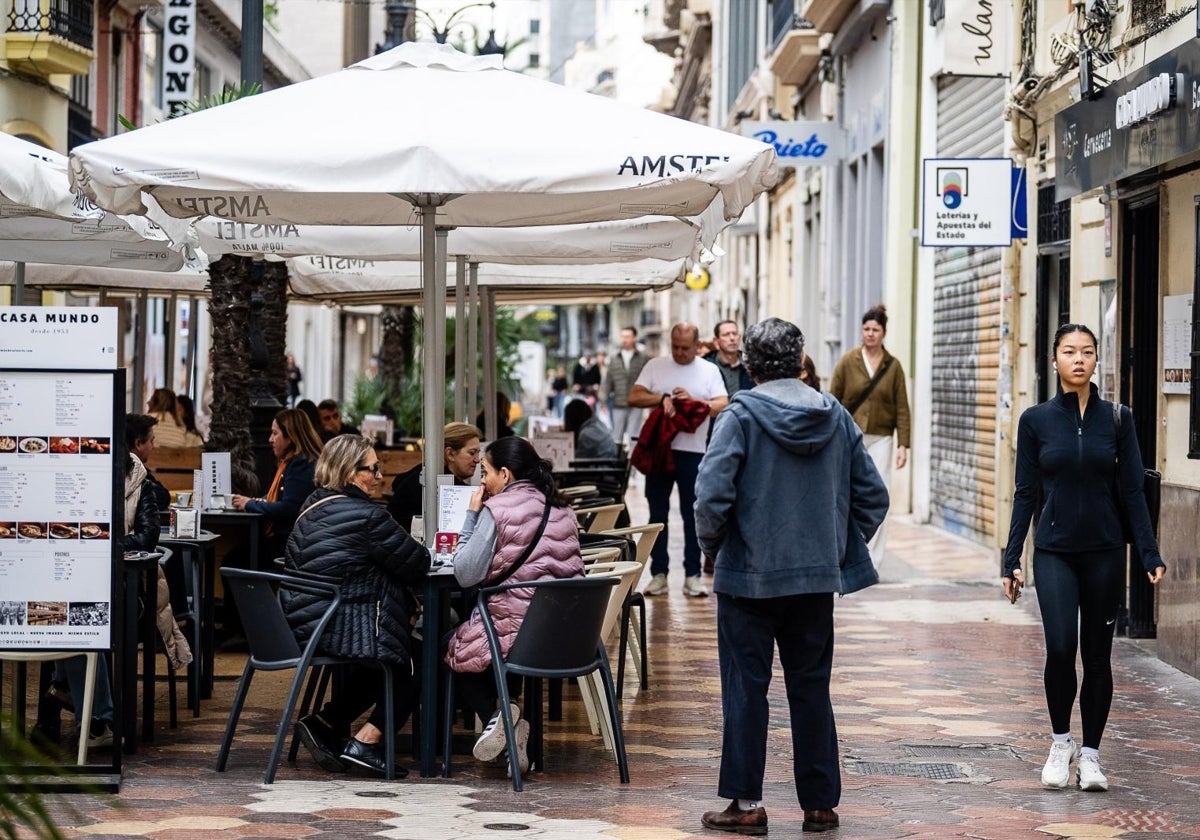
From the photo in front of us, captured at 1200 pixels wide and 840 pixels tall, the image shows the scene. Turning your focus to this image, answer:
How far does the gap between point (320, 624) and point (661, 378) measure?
7070mm

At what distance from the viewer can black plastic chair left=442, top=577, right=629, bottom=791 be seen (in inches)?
269

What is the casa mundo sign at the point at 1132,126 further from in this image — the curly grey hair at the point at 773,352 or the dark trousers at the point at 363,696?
the dark trousers at the point at 363,696

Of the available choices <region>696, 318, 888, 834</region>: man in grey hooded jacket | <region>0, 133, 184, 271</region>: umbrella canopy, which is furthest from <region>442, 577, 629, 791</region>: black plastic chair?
<region>0, 133, 184, 271</region>: umbrella canopy

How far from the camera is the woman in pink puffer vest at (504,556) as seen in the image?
23.0ft

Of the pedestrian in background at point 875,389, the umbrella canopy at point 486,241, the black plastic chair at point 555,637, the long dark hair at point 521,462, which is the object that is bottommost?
the black plastic chair at point 555,637

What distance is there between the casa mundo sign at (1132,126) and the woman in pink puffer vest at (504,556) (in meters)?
4.09

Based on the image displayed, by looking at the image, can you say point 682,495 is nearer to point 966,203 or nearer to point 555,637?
point 966,203

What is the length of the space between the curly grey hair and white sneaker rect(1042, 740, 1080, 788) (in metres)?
1.91

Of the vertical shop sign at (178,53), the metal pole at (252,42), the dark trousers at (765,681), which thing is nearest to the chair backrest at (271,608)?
the dark trousers at (765,681)

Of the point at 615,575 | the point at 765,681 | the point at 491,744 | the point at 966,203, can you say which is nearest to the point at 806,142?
the point at 966,203

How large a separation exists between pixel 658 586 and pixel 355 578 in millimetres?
6787

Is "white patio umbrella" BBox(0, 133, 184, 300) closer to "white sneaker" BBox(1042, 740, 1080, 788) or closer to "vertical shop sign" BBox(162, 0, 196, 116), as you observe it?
"white sneaker" BBox(1042, 740, 1080, 788)

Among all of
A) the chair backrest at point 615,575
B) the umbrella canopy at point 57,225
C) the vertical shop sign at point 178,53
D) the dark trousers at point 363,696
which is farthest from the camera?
the vertical shop sign at point 178,53

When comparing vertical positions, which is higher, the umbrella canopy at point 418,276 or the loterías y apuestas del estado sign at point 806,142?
the loterías y apuestas del estado sign at point 806,142
